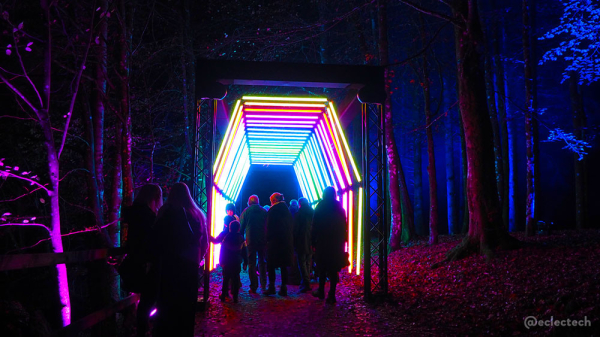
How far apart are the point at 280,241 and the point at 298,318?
2169 mm

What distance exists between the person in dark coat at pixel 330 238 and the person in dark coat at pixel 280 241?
36.6 inches

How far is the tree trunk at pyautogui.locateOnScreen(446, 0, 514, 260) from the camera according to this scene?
29.5ft

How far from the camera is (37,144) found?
35.3 ft

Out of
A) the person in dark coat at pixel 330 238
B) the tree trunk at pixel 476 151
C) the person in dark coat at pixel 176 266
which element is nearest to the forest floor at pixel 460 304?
the tree trunk at pixel 476 151

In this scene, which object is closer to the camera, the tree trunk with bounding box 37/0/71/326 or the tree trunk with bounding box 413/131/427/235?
the tree trunk with bounding box 37/0/71/326

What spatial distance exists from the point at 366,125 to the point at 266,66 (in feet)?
7.30

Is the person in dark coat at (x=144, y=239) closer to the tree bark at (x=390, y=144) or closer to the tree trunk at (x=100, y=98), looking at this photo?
the tree trunk at (x=100, y=98)

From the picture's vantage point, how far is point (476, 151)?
30.2ft

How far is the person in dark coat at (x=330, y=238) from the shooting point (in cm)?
771

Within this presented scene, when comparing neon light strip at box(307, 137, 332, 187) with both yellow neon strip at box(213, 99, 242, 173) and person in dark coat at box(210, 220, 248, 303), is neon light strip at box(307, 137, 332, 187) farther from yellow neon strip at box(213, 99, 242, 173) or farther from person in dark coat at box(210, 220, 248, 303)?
person in dark coat at box(210, 220, 248, 303)

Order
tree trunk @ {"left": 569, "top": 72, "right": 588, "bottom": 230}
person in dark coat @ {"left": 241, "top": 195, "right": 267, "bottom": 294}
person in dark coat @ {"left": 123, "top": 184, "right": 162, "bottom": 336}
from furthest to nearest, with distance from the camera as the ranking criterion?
tree trunk @ {"left": 569, "top": 72, "right": 588, "bottom": 230} < person in dark coat @ {"left": 241, "top": 195, "right": 267, "bottom": 294} < person in dark coat @ {"left": 123, "top": 184, "right": 162, "bottom": 336}

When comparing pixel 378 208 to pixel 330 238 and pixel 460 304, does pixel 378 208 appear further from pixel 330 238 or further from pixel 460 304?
pixel 460 304

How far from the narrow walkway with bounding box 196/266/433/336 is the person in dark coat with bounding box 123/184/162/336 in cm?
183

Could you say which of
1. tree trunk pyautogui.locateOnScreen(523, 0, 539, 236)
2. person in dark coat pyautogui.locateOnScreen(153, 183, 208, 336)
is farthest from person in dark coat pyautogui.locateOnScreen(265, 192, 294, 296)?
tree trunk pyautogui.locateOnScreen(523, 0, 539, 236)
